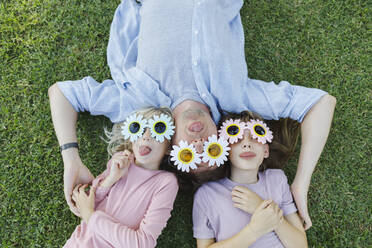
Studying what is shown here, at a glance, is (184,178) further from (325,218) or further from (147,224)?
(325,218)

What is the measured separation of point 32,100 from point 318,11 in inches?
99.9

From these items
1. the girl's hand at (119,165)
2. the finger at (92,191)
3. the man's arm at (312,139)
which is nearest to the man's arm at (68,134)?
the finger at (92,191)

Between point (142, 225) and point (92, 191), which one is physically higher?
point (92, 191)

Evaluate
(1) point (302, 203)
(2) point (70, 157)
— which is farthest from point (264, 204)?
(2) point (70, 157)

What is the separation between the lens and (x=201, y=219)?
7.04 feet

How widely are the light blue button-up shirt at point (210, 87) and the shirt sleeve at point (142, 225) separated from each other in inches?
24.9

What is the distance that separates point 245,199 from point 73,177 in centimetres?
119

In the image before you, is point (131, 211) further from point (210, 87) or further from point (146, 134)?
point (210, 87)

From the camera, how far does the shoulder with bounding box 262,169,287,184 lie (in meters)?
2.24

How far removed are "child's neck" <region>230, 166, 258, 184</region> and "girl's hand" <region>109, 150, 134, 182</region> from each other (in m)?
0.73

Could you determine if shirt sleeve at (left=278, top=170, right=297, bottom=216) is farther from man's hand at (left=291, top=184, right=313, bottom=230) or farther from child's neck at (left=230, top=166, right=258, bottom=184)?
child's neck at (left=230, top=166, right=258, bottom=184)

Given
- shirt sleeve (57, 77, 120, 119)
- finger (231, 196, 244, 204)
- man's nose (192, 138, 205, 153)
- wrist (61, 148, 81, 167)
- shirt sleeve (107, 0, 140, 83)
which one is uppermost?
shirt sleeve (107, 0, 140, 83)

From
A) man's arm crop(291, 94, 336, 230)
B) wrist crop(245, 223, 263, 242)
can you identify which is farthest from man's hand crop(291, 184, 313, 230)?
wrist crop(245, 223, 263, 242)

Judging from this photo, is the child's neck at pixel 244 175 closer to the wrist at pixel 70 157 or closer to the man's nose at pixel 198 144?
the man's nose at pixel 198 144
